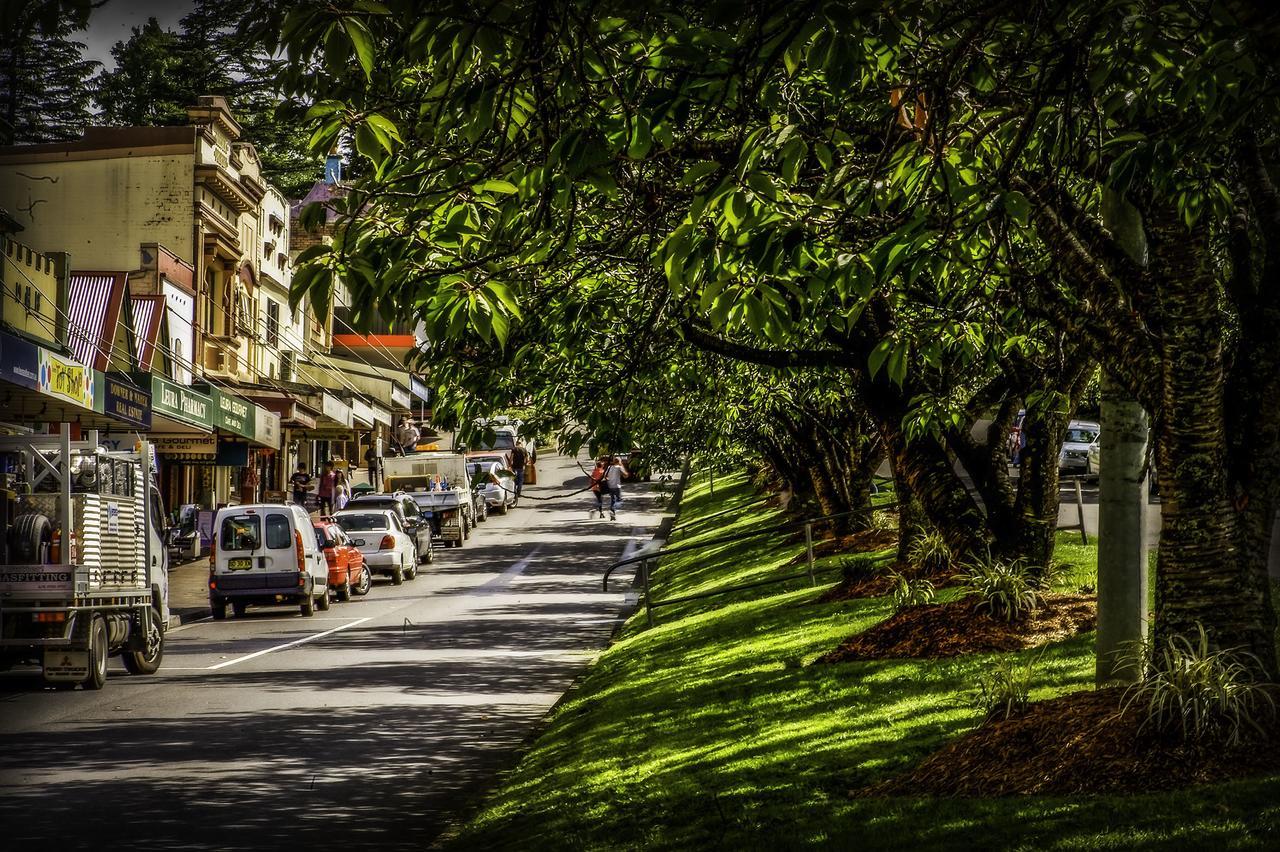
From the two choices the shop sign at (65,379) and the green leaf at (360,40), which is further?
the shop sign at (65,379)

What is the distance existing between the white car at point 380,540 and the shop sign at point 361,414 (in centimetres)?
2042

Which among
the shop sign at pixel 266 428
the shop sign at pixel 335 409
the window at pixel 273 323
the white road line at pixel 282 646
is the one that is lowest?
the white road line at pixel 282 646

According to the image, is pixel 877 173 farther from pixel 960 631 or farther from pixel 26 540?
pixel 26 540

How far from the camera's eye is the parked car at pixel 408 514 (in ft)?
134

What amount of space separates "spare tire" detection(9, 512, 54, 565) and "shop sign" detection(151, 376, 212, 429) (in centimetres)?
1367

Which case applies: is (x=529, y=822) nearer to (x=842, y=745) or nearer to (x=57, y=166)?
(x=842, y=745)

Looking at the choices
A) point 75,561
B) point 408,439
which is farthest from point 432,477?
point 75,561

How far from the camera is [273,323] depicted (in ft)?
187

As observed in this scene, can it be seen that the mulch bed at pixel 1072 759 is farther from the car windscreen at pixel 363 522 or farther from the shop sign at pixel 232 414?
the shop sign at pixel 232 414

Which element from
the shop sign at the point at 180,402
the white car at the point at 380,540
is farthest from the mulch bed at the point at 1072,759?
the white car at the point at 380,540

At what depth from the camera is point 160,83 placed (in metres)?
62.1

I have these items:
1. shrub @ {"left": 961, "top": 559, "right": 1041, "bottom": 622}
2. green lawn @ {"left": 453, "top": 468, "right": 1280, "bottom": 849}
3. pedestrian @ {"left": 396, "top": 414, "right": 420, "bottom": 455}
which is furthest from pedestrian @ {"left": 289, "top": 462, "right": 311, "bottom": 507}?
shrub @ {"left": 961, "top": 559, "right": 1041, "bottom": 622}

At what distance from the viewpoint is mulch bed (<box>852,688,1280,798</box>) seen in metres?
7.27

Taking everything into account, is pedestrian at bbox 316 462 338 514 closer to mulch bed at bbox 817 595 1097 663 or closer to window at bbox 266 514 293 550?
window at bbox 266 514 293 550
